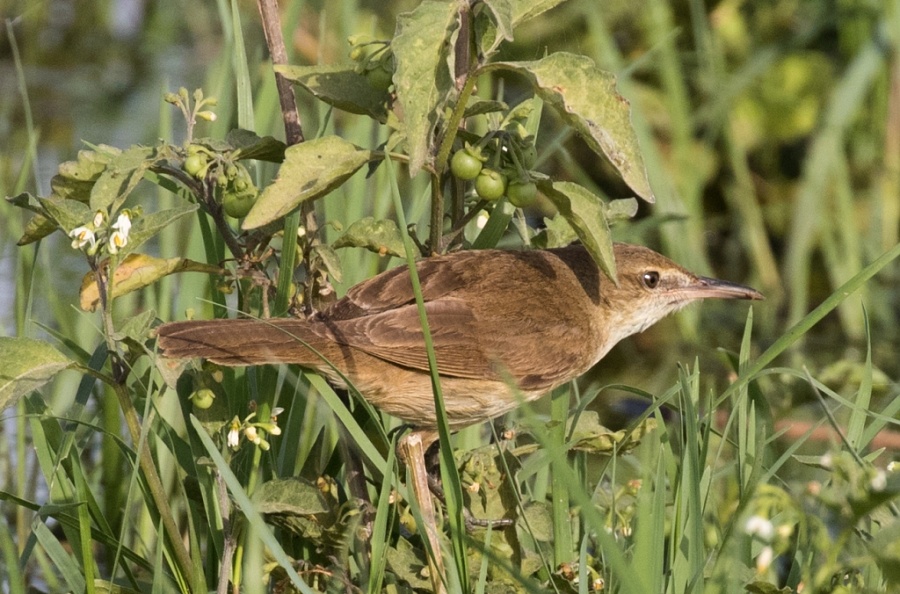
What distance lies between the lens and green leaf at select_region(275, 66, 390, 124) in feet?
9.64

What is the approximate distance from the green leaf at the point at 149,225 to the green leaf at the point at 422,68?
53 centimetres

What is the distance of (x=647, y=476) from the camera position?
272 cm

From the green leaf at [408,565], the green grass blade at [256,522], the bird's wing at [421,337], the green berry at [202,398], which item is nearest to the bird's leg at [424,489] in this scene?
the green leaf at [408,565]

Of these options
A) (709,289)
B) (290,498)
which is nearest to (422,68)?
(290,498)

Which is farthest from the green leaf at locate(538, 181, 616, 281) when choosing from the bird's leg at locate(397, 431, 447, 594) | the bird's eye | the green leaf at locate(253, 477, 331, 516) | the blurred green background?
the blurred green background

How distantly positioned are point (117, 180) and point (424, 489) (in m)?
1.06

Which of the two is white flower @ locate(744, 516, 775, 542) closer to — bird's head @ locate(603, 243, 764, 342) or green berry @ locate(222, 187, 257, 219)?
green berry @ locate(222, 187, 257, 219)

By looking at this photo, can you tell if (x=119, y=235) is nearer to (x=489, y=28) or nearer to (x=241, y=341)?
(x=241, y=341)

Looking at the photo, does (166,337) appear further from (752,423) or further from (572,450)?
(752,423)

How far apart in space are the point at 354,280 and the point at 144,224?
3.77ft

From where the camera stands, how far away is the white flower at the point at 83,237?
2.66 meters

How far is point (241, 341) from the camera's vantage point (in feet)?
9.86

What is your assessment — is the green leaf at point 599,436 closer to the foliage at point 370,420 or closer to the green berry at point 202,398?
the foliage at point 370,420

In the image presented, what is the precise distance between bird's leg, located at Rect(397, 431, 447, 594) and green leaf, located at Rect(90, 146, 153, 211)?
3.04 feet
